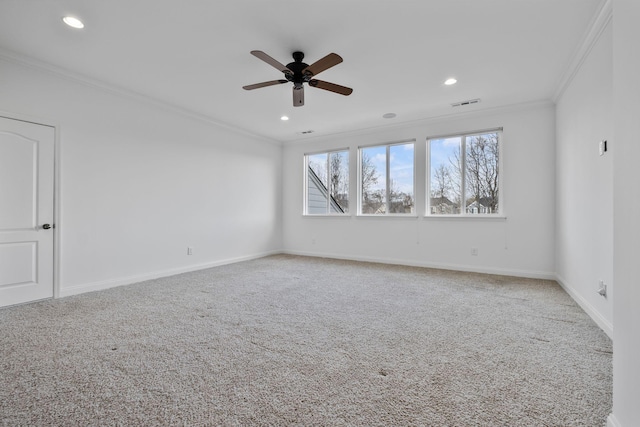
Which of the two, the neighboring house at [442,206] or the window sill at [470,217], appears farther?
the neighboring house at [442,206]

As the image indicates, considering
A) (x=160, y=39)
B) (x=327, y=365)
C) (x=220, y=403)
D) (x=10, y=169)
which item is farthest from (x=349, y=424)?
(x=10, y=169)

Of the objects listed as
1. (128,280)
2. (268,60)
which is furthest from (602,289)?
(128,280)

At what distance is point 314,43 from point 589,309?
12.1ft

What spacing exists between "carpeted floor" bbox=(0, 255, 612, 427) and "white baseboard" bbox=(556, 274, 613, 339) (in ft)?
0.21

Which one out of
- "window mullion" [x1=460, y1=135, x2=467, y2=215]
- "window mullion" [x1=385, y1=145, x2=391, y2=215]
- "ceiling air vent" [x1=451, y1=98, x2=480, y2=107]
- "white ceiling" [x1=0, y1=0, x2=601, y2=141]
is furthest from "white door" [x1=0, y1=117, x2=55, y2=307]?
"window mullion" [x1=460, y1=135, x2=467, y2=215]

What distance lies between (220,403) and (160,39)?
310cm

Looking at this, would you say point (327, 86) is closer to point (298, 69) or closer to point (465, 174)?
point (298, 69)

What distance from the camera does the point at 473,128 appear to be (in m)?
4.73

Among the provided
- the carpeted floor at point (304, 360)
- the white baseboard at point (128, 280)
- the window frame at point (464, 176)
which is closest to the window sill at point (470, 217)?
the window frame at point (464, 176)

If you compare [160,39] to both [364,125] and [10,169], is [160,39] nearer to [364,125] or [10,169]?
[10,169]

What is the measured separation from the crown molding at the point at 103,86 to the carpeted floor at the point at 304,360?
102 inches

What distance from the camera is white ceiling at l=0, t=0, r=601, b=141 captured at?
2.30 meters

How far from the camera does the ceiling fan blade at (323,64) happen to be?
7.99 ft

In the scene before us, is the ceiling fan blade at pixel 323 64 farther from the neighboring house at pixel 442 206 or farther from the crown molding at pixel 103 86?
the neighboring house at pixel 442 206
